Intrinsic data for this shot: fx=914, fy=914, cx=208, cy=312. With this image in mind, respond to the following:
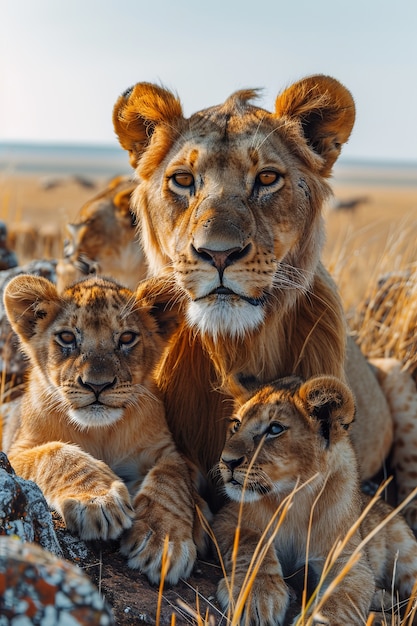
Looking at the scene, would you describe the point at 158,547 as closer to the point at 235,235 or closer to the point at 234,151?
the point at 235,235

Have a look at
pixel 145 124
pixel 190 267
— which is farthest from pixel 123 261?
pixel 190 267

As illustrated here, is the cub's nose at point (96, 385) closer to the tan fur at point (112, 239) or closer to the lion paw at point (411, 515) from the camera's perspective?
the lion paw at point (411, 515)

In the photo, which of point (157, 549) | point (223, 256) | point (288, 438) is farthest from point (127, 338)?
point (157, 549)

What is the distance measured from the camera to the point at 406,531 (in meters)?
3.88

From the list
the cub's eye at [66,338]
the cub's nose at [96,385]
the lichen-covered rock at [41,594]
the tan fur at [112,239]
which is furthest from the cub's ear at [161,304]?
the tan fur at [112,239]

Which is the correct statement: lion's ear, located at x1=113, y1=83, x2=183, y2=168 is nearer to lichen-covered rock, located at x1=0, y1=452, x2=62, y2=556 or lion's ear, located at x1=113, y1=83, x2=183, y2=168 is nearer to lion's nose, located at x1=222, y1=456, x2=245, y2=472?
lion's nose, located at x1=222, y1=456, x2=245, y2=472

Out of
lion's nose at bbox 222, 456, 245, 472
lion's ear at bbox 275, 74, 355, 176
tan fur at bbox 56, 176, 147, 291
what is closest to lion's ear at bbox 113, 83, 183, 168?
lion's ear at bbox 275, 74, 355, 176

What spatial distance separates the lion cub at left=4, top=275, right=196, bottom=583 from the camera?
3.11m

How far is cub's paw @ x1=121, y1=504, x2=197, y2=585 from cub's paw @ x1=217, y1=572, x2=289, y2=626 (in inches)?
6.1

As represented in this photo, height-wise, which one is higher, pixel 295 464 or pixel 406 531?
pixel 295 464

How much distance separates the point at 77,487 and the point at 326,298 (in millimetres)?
1378

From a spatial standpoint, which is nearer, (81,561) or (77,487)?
(81,561)

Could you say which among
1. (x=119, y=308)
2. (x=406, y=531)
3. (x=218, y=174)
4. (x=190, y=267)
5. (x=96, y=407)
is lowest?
(x=406, y=531)

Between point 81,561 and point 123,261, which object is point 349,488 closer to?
A: point 81,561
